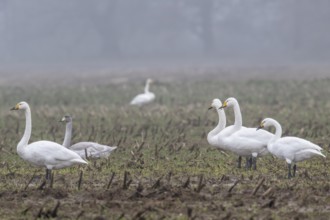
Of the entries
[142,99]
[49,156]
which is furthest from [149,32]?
[49,156]

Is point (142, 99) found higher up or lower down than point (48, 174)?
higher up

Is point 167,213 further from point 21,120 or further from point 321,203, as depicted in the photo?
point 21,120

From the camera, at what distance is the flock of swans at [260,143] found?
41.7 ft

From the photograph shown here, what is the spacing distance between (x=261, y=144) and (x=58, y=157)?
11.0ft

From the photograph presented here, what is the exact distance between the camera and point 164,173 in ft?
43.5

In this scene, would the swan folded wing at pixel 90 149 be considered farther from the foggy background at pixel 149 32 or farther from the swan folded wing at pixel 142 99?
the foggy background at pixel 149 32

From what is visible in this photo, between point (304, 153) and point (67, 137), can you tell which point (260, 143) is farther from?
point (67, 137)

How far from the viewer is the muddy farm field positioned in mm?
10172

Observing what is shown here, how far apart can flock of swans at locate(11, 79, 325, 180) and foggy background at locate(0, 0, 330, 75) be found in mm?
61148

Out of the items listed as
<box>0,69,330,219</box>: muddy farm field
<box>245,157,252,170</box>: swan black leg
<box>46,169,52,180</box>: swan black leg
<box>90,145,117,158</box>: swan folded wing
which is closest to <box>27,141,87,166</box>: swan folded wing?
<box>46,169,52,180</box>: swan black leg

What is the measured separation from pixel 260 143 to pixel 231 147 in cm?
58

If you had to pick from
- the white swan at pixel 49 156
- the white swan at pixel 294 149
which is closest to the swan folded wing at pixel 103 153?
the white swan at pixel 49 156

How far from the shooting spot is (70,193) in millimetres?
11297

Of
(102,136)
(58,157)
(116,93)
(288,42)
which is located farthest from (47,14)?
(58,157)
